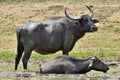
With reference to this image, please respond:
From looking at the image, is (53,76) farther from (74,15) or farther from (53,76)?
(74,15)

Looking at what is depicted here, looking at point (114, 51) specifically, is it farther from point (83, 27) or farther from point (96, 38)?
point (83, 27)

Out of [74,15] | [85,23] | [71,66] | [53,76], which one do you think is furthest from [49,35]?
[74,15]

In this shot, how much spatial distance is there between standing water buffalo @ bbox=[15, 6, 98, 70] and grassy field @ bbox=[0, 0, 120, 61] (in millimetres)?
4944

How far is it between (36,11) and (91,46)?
672 cm

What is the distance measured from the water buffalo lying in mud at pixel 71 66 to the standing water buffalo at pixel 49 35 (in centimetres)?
143

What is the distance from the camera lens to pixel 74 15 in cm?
3438

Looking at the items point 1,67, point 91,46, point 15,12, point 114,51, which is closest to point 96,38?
point 91,46

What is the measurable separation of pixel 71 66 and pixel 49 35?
2181 millimetres

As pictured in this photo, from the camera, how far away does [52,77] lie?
1859cm

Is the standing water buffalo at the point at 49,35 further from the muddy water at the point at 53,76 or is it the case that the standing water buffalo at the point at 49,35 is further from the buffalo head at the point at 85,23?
the muddy water at the point at 53,76

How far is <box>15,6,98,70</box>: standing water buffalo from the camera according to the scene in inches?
812

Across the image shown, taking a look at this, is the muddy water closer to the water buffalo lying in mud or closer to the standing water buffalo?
the water buffalo lying in mud

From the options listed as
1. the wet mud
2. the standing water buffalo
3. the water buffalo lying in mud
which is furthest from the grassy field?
the water buffalo lying in mud

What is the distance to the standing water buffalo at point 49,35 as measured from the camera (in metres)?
20.6
